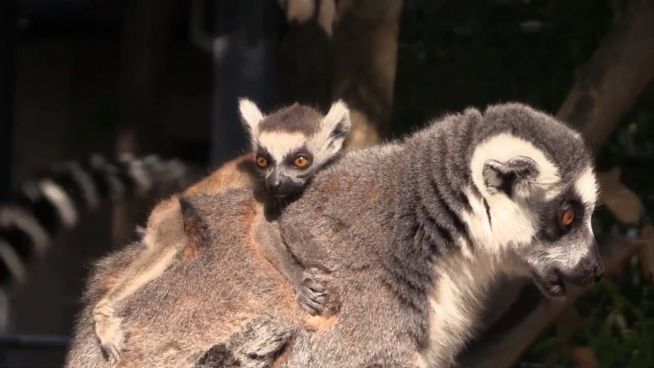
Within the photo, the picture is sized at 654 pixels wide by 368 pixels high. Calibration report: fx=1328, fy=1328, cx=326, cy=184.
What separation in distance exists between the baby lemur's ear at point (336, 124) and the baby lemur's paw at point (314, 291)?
68 centimetres

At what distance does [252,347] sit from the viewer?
137 inches

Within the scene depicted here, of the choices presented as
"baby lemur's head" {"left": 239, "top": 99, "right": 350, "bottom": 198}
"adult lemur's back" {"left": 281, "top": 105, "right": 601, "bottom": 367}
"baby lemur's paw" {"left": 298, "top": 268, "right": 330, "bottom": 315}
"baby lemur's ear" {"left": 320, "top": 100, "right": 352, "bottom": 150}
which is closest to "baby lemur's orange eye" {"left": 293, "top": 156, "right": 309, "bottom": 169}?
"baby lemur's head" {"left": 239, "top": 99, "right": 350, "bottom": 198}

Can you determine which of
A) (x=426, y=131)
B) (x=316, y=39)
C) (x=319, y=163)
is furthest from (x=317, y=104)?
(x=426, y=131)

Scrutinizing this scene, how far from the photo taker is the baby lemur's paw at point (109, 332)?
11.9 feet

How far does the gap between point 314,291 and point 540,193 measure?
24.9 inches

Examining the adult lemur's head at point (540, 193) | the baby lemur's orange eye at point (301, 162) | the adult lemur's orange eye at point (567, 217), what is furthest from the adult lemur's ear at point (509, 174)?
the baby lemur's orange eye at point (301, 162)

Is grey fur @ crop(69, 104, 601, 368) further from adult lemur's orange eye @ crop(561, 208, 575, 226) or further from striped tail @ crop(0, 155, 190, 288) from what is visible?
striped tail @ crop(0, 155, 190, 288)

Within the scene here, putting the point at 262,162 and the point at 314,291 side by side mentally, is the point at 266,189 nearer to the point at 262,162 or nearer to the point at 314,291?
the point at 262,162

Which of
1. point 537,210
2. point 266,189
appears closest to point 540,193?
point 537,210

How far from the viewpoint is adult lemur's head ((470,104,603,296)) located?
337 cm

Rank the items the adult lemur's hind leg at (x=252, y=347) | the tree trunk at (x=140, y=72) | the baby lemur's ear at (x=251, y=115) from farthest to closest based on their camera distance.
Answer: the tree trunk at (x=140, y=72) < the baby lemur's ear at (x=251, y=115) < the adult lemur's hind leg at (x=252, y=347)

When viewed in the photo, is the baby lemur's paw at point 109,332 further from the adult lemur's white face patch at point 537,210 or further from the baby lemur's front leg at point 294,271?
the adult lemur's white face patch at point 537,210

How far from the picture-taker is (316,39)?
442 centimetres

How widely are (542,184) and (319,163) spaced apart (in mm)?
774
